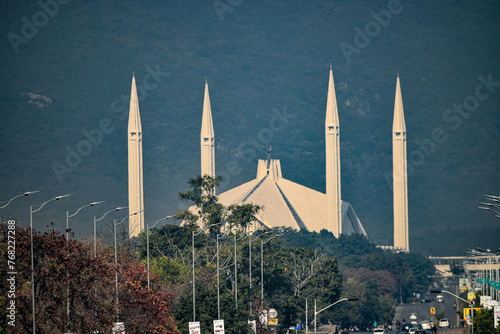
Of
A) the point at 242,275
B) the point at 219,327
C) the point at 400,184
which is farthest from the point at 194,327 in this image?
the point at 400,184

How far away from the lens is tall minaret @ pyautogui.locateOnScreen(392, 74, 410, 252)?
6142 inches

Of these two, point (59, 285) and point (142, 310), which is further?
point (142, 310)

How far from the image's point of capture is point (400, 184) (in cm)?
15588

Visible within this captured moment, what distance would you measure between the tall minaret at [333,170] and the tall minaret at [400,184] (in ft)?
38.6

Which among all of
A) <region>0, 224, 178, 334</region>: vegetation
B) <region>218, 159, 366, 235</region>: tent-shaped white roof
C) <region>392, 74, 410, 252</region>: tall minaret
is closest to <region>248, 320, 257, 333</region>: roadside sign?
<region>0, 224, 178, 334</region>: vegetation

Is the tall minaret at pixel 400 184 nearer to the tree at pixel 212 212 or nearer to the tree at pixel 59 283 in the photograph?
the tree at pixel 212 212

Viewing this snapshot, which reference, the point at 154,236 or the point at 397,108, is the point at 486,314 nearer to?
the point at 154,236

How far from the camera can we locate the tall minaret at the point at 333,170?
14675cm

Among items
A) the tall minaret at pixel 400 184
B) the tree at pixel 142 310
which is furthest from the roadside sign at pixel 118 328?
the tall minaret at pixel 400 184

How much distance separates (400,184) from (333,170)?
46.7ft

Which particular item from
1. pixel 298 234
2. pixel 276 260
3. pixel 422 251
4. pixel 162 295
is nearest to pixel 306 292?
pixel 276 260

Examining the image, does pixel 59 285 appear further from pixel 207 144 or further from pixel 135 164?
pixel 207 144

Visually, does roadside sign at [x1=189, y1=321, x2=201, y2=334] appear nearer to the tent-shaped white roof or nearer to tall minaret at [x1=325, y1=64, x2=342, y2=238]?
tall minaret at [x1=325, y1=64, x2=342, y2=238]

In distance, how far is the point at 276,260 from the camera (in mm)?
73812
